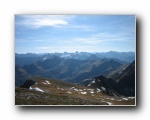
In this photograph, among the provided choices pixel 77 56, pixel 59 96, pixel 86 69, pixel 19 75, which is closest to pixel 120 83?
pixel 86 69

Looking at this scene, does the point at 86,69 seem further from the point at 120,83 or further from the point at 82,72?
the point at 120,83

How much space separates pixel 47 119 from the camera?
6277 mm

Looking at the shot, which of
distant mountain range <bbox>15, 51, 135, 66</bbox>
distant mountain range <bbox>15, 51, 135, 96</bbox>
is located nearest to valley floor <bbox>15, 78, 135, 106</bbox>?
distant mountain range <bbox>15, 51, 135, 96</bbox>

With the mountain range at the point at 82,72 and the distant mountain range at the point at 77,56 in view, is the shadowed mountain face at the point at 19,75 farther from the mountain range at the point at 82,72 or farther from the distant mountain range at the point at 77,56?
the distant mountain range at the point at 77,56

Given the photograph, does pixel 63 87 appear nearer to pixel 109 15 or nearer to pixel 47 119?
pixel 47 119

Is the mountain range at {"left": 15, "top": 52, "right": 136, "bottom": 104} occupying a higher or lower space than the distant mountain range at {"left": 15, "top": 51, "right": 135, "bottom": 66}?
lower

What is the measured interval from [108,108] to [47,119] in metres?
1.30

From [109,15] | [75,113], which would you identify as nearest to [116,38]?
[109,15]

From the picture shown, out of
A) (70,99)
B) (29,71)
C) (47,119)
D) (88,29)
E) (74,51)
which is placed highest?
(88,29)

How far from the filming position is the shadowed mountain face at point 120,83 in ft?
20.4

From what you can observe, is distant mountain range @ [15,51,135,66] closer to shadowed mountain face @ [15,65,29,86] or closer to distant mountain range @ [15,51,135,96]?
distant mountain range @ [15,51,135,96]

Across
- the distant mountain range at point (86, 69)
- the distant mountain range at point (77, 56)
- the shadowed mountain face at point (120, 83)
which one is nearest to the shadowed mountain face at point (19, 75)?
the distant mountain range at point (86, 69)

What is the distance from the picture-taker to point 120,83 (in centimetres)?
627

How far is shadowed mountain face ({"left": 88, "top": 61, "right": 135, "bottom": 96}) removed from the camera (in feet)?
20.4
